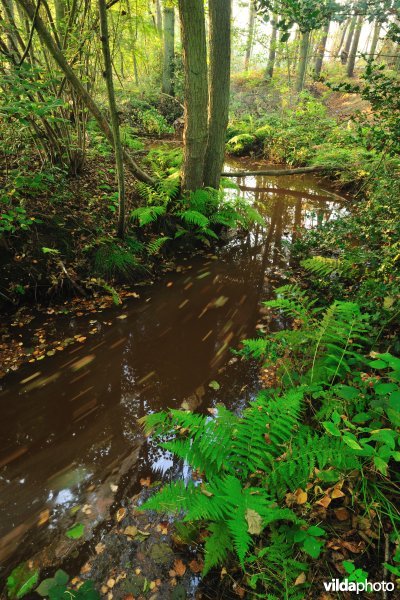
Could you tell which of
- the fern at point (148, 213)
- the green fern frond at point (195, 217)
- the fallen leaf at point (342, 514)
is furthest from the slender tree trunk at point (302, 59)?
the fallen leaf at point (342, 514)

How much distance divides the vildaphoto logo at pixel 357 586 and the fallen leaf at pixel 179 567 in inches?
37.0

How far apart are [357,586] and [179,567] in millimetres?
1143

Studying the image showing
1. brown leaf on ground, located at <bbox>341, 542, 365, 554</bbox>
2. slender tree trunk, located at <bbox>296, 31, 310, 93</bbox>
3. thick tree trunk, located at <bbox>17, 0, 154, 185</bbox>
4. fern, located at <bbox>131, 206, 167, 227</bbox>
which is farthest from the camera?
slender tree trunk, located at <bbox>296, 31, 310, 93</bbox>

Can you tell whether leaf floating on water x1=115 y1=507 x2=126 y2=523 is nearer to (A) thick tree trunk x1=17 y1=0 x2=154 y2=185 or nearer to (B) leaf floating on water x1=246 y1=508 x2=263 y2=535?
(B) leaf floating on water x1=246 y1=508 x2=263 y2=535

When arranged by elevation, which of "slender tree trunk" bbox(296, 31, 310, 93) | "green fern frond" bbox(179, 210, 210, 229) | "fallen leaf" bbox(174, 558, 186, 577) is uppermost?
"slender tree trunk" bbox(296, 31, 310, 93)

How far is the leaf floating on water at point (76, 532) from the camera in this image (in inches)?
98.7

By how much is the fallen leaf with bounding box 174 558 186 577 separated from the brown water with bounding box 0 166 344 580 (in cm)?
70

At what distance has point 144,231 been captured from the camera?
6508 millimetres

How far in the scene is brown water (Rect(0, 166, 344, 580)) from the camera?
2799mm

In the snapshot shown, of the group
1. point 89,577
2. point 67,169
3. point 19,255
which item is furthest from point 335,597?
point 67,169

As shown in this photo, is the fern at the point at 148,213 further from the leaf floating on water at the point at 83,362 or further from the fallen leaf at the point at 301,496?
the fallen leaf at the point at 301,496

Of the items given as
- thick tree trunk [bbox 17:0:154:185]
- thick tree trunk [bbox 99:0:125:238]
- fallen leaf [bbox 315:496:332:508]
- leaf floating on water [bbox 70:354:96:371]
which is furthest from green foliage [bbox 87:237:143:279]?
fallen leaf [bbox 315:496:332:508]

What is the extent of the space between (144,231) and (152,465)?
14.8ft

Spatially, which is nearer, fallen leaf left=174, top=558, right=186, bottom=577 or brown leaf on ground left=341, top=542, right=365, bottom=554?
brown leaf on ground left=341, top=542, right=365, bottom=554
